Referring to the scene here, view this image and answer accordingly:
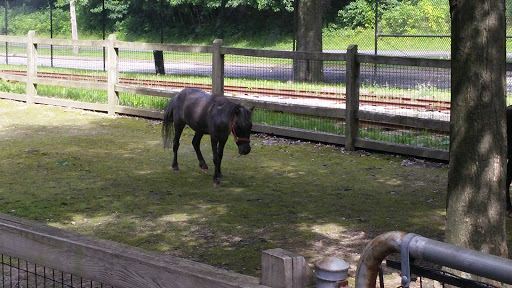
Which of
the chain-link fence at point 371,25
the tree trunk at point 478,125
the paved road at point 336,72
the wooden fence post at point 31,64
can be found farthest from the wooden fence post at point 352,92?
the wooden fence post at point 31,64

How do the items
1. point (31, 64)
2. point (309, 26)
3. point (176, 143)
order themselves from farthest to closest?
point (309, 26) → point (31, 64) → point (176, 143)

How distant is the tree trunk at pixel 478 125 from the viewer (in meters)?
5.12

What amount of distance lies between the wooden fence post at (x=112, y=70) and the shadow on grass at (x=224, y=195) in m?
2.20

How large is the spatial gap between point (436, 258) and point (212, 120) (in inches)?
303

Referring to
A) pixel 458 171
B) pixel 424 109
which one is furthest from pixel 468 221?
pixel 424 109

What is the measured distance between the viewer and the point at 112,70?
52.0 feet

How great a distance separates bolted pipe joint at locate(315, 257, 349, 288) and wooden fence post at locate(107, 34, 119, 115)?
13.7 m

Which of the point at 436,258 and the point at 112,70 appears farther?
the point at 112,70

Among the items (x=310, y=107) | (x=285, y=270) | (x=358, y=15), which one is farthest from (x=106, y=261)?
(x=358, y=15)

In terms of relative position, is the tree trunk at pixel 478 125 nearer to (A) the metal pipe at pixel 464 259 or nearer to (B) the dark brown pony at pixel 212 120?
(A) the metal pipe at pixel 464 259

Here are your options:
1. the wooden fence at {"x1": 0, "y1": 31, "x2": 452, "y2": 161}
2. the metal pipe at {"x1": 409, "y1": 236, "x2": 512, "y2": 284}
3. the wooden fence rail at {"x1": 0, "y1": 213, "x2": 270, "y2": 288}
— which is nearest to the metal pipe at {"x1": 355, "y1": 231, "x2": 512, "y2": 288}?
the metal pipe at {"x1": 409, "y1": 236, "x2": 512, "y2": 284}

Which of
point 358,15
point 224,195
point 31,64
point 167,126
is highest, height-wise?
point 358,15

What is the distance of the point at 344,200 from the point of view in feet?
30.1

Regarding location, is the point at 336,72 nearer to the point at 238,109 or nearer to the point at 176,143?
the point at 176,143
